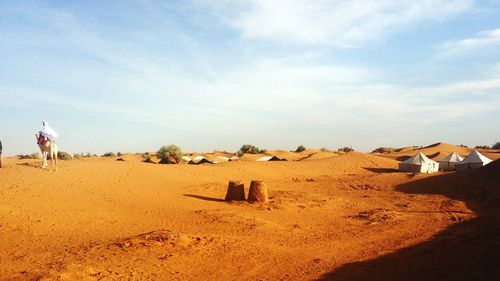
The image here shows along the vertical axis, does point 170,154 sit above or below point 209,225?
above

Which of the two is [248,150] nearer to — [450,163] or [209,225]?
[450,163]

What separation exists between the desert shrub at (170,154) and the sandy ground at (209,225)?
10.5 metres

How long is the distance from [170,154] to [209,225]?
875 inches

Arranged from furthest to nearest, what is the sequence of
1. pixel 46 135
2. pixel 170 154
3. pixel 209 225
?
1. pixel 170 154
2. pixel 46 135
3. pixel 209 225

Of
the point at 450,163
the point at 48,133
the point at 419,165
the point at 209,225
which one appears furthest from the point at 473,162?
the point at 48,133

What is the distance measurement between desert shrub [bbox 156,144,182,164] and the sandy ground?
34.4 ft

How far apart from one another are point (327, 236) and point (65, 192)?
9320 millimetres

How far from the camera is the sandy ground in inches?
354

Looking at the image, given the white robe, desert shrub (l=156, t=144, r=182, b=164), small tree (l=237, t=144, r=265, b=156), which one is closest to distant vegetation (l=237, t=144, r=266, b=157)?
small tree (l=237, t=144, r=265, b=156)

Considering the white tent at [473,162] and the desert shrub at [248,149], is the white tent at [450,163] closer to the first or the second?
the white tent at [473,162]

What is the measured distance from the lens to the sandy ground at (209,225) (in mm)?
8992

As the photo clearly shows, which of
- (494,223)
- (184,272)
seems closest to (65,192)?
(184,272)

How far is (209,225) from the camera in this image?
42.6 feet

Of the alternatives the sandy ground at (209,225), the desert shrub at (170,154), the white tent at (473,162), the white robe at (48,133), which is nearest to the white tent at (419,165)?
the white tent at (473,162)
